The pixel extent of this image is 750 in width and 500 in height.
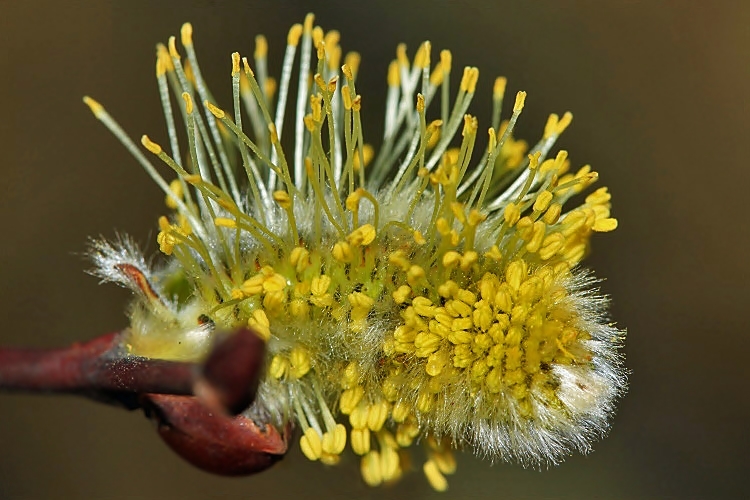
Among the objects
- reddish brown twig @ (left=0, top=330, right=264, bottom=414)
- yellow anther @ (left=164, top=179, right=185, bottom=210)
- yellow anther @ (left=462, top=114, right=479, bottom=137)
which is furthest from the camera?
yellow anther @ (left=164, top=179, right=185, bottom=210)

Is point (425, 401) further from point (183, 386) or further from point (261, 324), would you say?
point (183, 386)

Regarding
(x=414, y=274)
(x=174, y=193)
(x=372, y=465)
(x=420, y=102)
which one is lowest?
(x=372, y=465)

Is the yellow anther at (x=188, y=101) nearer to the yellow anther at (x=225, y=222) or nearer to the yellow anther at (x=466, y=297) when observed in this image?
the yellow anther at (x=225, y=222)

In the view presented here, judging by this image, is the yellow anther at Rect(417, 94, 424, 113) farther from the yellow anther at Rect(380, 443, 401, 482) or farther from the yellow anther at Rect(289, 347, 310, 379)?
the yellow anther at Rect(380, 443, 401, 482)

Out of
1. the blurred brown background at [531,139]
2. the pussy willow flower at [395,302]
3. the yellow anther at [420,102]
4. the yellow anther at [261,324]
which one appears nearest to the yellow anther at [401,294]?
the pussy willow flower at [395,302]

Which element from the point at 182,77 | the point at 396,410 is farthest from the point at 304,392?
the point at 182,77

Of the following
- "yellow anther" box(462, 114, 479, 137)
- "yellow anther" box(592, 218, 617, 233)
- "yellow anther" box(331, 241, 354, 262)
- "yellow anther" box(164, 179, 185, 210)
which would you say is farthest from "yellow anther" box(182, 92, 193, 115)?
"yellow anther" box(592, 218, 617, 233)

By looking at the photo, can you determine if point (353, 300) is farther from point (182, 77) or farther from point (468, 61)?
point (468, 61)

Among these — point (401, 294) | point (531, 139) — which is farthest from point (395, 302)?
point (531, 139)
